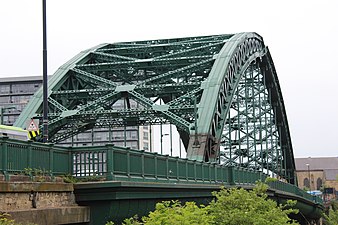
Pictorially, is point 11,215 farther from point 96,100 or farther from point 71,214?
point 96,100

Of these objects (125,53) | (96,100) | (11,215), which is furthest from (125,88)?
(11,215)

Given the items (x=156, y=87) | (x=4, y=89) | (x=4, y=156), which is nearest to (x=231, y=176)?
(x=156, y=87)

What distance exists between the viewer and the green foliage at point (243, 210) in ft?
80.3

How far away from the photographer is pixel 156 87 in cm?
4331

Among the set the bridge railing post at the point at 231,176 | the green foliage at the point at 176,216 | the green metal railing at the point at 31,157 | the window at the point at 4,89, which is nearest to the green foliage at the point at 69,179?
the green metal railing at the point at 31,157

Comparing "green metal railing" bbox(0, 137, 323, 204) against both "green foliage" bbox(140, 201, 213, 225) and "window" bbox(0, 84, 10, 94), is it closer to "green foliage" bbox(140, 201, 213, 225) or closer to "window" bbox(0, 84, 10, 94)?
"green foliage" bbox(140, 201, 213, 225)

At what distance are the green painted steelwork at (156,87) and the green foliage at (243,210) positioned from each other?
41.2ft

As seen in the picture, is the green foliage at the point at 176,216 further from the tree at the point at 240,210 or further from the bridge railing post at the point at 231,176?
the bridge railing post at the point at 231,176

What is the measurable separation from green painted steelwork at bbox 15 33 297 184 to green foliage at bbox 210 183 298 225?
12554 millimetres

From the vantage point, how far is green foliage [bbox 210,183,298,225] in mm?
24484

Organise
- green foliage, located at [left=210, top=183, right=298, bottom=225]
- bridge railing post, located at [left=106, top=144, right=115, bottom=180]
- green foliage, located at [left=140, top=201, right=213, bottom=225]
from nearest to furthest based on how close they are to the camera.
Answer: green foliage, located at [left=140, top=201, right=213, bottom=225] < bridge railing post, located at [left=106, top=144, right=115, bottom=180] < green foliage, located at [left=210, top=183, right=298, bottom=225]

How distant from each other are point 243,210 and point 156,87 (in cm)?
1893

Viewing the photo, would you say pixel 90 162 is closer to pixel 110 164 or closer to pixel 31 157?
pixel 110 164

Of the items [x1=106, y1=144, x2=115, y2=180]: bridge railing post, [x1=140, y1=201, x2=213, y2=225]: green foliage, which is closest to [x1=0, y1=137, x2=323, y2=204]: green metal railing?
[x1=106, y1=144, x2=115, y2=180]: bridge railing post
